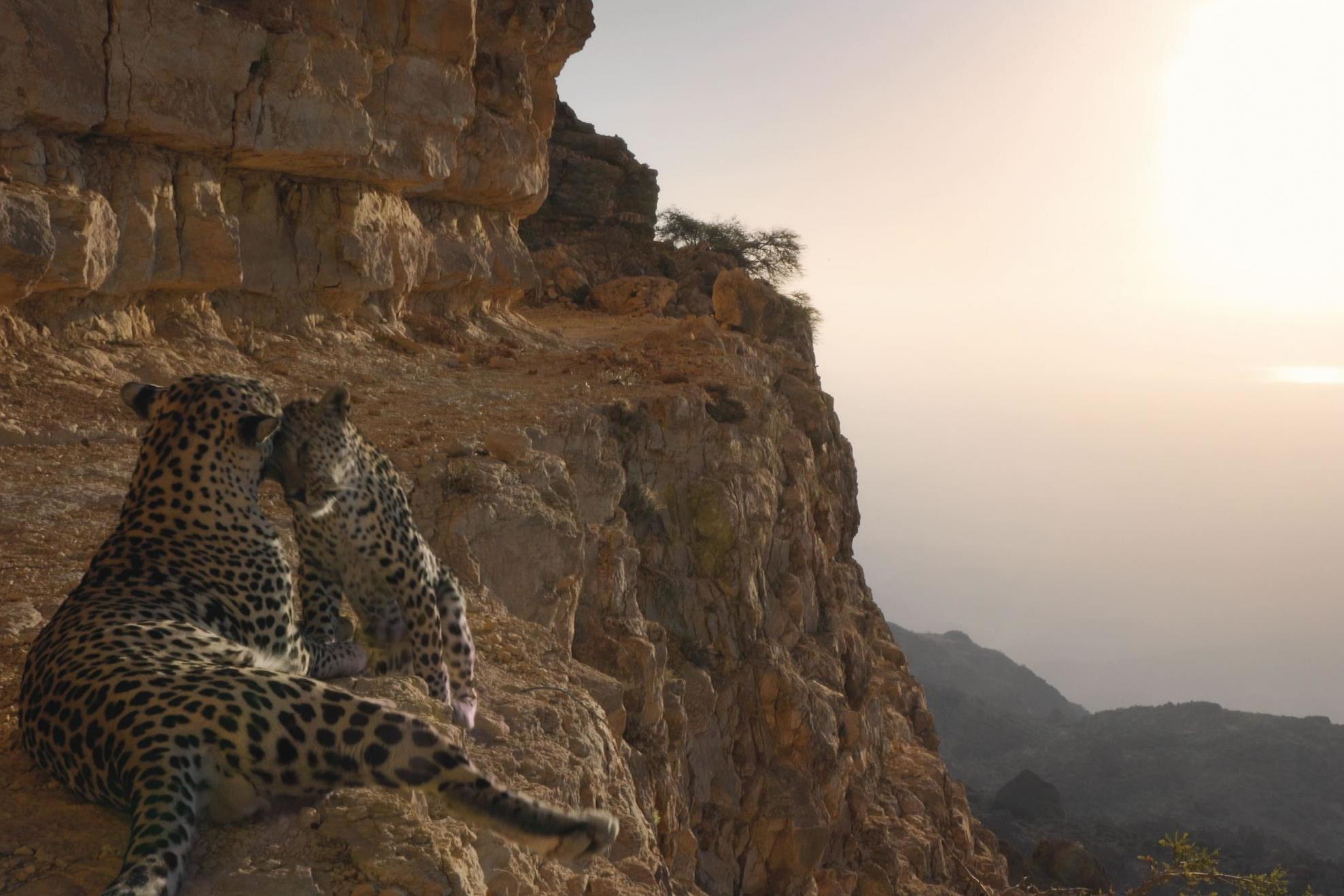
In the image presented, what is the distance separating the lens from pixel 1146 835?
2670cm

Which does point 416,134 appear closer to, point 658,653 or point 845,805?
point 658,653

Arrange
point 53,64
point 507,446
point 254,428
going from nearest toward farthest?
point 254,428
point 507,446
point 53,64

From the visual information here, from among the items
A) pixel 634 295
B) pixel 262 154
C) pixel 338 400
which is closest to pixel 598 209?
pixel 634 295

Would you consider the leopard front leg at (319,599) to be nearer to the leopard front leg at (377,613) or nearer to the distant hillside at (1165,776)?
the leopard front leg at (377,613)

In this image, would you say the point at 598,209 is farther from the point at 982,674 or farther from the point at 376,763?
the point at 982,674

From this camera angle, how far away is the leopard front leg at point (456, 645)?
187 inches

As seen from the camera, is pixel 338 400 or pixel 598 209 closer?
pixel 338 400

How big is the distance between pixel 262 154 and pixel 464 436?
182 inches

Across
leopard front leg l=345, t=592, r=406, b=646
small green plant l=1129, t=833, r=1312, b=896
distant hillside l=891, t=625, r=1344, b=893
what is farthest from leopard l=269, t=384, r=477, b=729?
distant hillside l=891, t=625, r=1344, b=893

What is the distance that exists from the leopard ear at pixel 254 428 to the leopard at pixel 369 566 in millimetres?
492

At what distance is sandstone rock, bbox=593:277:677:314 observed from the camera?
935 inches

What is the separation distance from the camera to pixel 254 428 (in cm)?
397

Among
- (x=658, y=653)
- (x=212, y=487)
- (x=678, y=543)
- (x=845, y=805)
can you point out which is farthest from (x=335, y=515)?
(x=845, y=805)

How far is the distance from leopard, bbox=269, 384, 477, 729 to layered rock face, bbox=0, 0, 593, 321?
4910mm
